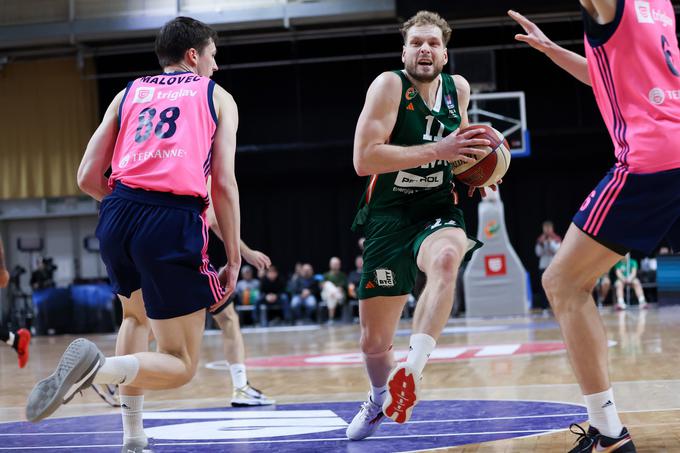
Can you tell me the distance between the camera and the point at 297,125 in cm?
2009

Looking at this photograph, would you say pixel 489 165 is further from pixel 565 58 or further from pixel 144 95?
pixel 144 95

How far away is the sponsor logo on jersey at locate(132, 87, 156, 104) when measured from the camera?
3549 millimetres

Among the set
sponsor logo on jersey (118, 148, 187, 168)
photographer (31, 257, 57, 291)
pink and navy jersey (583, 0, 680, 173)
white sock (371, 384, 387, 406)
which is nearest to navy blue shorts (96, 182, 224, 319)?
sponsor logo on jersey (118, 148, 187, 168)

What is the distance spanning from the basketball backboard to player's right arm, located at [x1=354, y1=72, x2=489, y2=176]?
35.6 ft

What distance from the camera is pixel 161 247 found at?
10.8ft

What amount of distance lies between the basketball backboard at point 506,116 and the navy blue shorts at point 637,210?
11677 millimetres

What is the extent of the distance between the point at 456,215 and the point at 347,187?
53.7 ft

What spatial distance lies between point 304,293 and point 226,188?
13.7m

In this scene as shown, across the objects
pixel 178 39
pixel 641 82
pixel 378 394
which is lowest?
pixel 378 394

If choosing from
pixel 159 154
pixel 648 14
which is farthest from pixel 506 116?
pixel 159 154

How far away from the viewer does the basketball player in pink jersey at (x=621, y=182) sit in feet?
10.2

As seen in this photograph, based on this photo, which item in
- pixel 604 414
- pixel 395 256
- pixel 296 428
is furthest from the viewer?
pixel 296 428

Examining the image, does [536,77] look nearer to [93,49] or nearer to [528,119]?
[528,119]

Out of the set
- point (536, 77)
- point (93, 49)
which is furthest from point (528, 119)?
point (93, 49)
